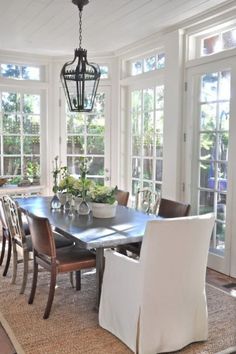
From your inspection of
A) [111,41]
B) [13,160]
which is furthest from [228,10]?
[13,160]

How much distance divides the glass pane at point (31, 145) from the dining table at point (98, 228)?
221cm

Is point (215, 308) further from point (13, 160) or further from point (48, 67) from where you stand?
point (48, 67)

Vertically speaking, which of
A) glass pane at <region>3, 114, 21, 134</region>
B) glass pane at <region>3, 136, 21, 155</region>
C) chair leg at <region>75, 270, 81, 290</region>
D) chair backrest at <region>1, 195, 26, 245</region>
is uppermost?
glass pane at <region>3, 114, 21, 134</region>

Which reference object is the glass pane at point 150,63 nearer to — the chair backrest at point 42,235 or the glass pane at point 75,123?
the glass pane at point 75,123

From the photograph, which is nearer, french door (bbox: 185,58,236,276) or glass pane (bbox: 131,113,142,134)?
french door (bbox: 185,58,236,276)

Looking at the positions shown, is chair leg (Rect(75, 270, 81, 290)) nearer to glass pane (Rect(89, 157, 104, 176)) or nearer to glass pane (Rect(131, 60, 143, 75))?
glass pane (Rect(89, 157, 104, 176))

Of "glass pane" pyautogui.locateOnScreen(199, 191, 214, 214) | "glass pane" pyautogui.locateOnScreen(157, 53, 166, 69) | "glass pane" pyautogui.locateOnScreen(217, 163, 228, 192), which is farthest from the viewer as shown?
"glass pane" pyautogui.locateOnScreen(157, 53, 166, 69)

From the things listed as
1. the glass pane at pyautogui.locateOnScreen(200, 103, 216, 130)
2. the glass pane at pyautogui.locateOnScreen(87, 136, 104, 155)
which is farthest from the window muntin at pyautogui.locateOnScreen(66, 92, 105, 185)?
the glass pane at pyautogui.locateOnScreen(200, 103, 216, 130)

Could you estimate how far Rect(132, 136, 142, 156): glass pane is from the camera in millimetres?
5402

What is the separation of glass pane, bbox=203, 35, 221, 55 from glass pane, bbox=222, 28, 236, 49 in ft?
0.27

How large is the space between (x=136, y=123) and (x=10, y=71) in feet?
6.68

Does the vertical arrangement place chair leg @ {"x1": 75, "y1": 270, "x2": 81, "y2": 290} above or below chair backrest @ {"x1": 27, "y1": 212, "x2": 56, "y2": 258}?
below

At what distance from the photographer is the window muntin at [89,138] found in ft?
19.2

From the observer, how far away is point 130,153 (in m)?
5.66
